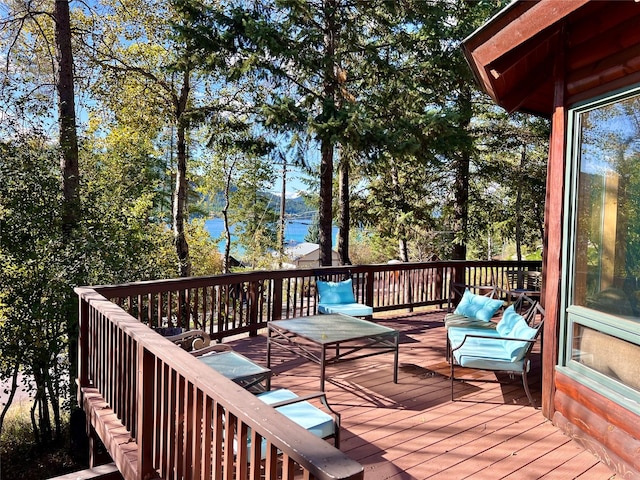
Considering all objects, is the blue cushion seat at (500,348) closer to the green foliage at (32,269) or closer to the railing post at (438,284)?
the railing post at (438,284)

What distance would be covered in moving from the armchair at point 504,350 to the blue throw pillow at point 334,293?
6.62ft

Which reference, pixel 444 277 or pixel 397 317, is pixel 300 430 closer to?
pixel 397 317

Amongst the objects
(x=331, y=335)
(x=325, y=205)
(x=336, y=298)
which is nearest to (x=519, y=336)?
(x=331, y=335)

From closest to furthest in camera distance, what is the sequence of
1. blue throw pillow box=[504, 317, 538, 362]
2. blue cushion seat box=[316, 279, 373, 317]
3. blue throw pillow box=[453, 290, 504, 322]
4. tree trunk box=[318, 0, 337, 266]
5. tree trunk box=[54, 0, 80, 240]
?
blue throw pillow box=[504, 317, 538, 362] < blue throw pillow box=[453, 290, 504, 322] < blue cushion seat box=[316, 279, 373, 317] < tree trunk box=[54, 0, 80, 240] < tree trunk box=[318, 0, 337, 266]

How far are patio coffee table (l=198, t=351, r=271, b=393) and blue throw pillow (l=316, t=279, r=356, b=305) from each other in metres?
2.58

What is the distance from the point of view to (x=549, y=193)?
3525 millimetres

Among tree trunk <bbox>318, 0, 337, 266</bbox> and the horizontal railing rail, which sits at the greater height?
tree trunk <bbox>318, 0, 337, 266</bbox>

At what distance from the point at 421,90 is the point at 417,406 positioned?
926 cm

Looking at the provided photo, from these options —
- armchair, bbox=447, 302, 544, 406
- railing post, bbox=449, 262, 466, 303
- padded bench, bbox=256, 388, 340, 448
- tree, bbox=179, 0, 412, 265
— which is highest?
tree, bbox=179, 0, 412, 265

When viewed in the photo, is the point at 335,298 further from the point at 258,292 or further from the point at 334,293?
the point at 258,292

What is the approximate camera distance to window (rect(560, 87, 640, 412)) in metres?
2.82

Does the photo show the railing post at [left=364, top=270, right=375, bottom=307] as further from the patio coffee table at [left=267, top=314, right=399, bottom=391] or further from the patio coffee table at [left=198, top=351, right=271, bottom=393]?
the patio coffee table at [left=198, top=351, right=271, bottom=393]

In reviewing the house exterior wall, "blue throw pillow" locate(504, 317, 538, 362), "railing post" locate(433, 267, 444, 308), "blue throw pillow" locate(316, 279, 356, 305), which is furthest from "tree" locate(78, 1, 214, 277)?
"blue throw pillow" locate(504, 317, 538, 362)

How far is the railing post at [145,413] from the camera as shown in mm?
2352
